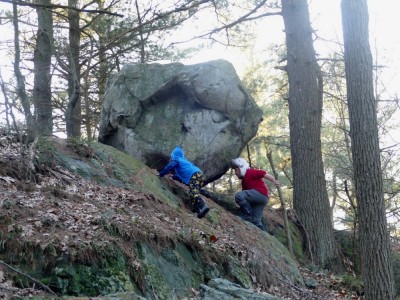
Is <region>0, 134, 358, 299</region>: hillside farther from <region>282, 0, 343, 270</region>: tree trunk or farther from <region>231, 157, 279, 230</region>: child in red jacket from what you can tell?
<region>282, 0, 343, 270</region>: tree trunk

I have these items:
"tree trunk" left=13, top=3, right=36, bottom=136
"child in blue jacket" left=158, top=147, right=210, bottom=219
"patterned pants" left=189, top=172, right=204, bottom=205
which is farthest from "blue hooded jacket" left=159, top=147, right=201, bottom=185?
"tree trunk" left=13, top=3, right=36, bottom=136

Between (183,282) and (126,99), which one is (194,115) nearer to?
(126,99)

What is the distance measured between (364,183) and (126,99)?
612 centimetres

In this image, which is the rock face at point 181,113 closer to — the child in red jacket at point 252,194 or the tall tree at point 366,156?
the child in red jacket at point 252,194

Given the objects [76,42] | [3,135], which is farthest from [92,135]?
[3,135]

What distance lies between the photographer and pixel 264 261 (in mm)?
8273

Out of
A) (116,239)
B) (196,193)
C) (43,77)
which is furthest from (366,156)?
(43,77)

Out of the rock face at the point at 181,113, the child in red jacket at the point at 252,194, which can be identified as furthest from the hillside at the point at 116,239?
the rock face at the point at 181,113

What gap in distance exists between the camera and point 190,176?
32.3 ft

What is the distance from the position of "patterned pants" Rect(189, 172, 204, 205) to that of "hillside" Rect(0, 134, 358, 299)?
238mm

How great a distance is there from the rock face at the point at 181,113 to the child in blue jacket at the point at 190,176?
45.5 inches

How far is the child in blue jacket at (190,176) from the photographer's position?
953 cm

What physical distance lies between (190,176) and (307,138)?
11.7 feet

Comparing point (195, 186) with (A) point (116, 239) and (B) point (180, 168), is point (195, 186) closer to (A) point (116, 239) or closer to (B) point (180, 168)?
(B) point (180, 168)
